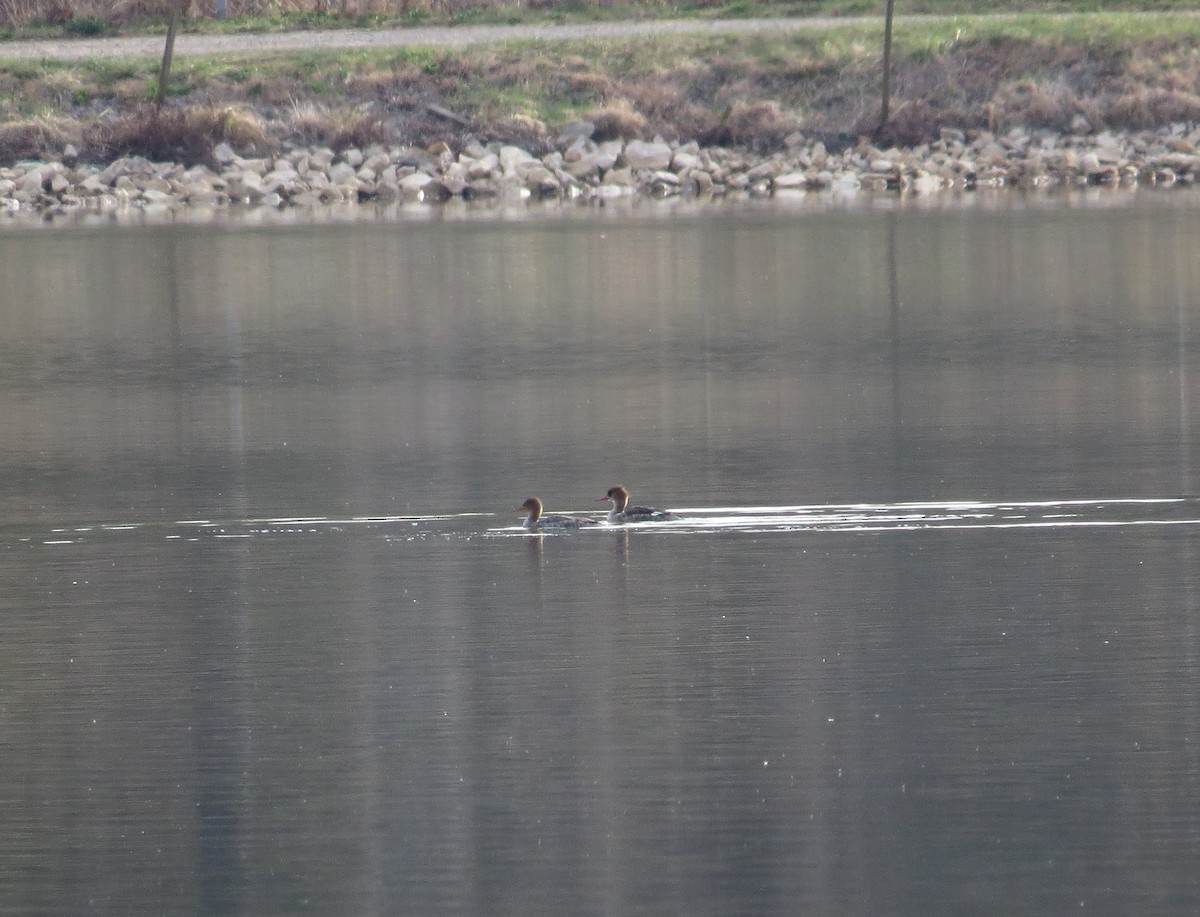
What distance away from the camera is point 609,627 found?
39.0 feet

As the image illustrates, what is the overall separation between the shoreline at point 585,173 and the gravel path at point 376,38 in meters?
3.86

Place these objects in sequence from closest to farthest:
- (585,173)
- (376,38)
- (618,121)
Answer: (585,173)
(618,121)
(376,38)

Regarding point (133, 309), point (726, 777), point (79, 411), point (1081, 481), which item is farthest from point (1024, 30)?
point (726, 777)

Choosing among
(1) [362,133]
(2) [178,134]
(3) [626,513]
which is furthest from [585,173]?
(3) [626,513]

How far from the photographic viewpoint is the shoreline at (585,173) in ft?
162

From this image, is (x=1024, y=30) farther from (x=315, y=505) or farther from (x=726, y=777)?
(x=726, y=777)

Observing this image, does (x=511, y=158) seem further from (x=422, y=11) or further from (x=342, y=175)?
(x=422, y=11)

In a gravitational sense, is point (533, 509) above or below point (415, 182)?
below

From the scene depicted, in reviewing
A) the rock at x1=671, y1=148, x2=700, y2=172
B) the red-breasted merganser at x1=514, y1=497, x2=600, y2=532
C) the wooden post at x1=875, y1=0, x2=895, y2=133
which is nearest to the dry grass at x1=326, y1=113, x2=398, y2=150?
the rock at x1=671, y1=148, x2=700, y2=172

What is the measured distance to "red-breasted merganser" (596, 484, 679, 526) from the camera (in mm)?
14594

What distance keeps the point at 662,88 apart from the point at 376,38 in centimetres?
715

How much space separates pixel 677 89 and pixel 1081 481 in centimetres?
3711

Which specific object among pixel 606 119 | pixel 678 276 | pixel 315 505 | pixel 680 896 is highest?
pixel 606 119

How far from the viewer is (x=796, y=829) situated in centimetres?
873
